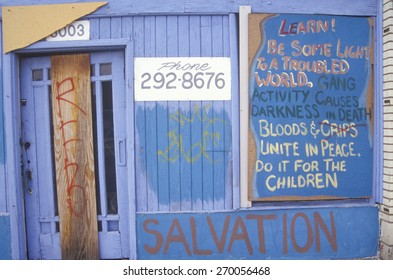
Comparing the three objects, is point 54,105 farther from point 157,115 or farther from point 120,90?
point 157,115

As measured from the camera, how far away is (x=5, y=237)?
334cm

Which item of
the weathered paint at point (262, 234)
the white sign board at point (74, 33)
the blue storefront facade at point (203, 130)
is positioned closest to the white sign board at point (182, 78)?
the blue storefront facade at point (203, 130)

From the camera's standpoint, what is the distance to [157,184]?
338 centimetres

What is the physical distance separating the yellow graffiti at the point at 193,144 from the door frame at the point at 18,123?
0.45 m

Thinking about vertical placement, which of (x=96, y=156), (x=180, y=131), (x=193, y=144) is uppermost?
(x=180, y=131)

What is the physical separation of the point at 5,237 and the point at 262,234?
307 centimetres

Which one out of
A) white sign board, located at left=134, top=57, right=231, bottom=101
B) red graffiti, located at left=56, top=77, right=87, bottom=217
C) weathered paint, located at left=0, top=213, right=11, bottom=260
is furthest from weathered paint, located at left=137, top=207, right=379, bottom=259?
weathered paint, located at left=0, top=213, right=11, bottom=260

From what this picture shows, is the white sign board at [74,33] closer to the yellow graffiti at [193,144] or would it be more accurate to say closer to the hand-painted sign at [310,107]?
the yellow graffiti at [193,144]

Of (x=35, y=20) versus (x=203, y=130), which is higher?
(x=35, y=20)

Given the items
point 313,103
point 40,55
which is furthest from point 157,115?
point 313,103

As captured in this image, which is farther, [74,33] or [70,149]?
[70,149]

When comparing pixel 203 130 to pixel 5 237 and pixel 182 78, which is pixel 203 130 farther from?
pixel 5 237

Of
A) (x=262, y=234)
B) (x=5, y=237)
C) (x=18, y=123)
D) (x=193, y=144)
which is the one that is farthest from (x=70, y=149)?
(x=262, y=234)

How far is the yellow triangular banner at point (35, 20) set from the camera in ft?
10.7
